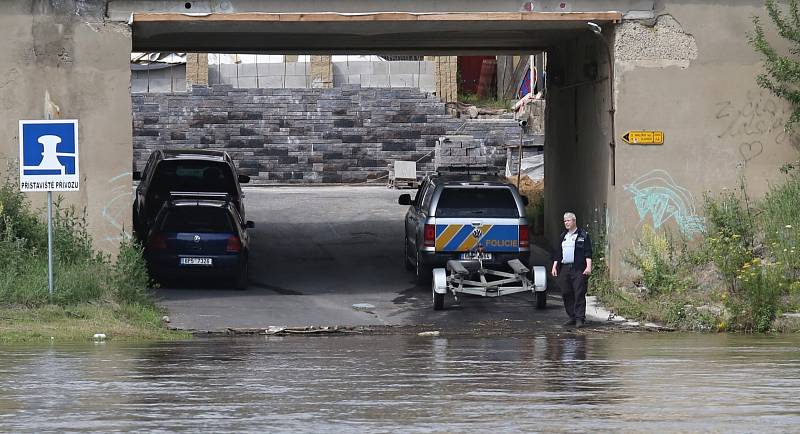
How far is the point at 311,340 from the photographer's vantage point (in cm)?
1669

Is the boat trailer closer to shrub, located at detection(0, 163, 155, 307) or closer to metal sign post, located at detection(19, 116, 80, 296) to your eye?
shrub, located at detection(0, 163, 155, 307)

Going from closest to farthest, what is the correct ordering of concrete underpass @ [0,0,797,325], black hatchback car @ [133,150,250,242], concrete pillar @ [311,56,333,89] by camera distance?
concrete underpass @ [0,0,797,325] < black hatchback car @ [133,150,250,242] < concrete pillar @ [311,56,333,89]

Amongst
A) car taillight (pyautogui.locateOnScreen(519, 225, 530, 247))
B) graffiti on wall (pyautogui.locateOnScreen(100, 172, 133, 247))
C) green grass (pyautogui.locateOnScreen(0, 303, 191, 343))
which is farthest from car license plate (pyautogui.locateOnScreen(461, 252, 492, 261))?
green grass (pyautogui.locateOnScreen(0, 303, 191, 343))

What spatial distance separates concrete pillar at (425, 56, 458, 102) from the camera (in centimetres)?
4903

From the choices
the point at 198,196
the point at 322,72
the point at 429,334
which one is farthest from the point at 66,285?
the point at 322,72

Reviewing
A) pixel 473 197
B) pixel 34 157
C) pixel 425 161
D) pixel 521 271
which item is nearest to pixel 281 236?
pixel 473 197

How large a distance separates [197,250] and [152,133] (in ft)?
81.1

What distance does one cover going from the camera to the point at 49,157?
1739cm

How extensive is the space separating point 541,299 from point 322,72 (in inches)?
1195

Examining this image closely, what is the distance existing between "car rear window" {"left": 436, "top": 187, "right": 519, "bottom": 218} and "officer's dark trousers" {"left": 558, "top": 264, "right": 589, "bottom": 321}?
10.8ft

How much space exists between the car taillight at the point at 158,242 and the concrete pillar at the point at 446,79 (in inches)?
1090

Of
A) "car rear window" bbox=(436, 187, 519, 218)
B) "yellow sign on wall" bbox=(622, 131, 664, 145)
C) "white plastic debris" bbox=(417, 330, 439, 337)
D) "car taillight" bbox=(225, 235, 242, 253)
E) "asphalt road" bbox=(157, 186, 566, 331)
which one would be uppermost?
"yellow sign on wall" bbox=(622, 131, 664, 145)

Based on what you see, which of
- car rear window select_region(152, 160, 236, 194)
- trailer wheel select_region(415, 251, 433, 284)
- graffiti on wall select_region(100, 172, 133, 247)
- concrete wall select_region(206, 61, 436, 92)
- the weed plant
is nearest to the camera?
the weed plant

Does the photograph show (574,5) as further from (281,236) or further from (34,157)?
(281,236)
